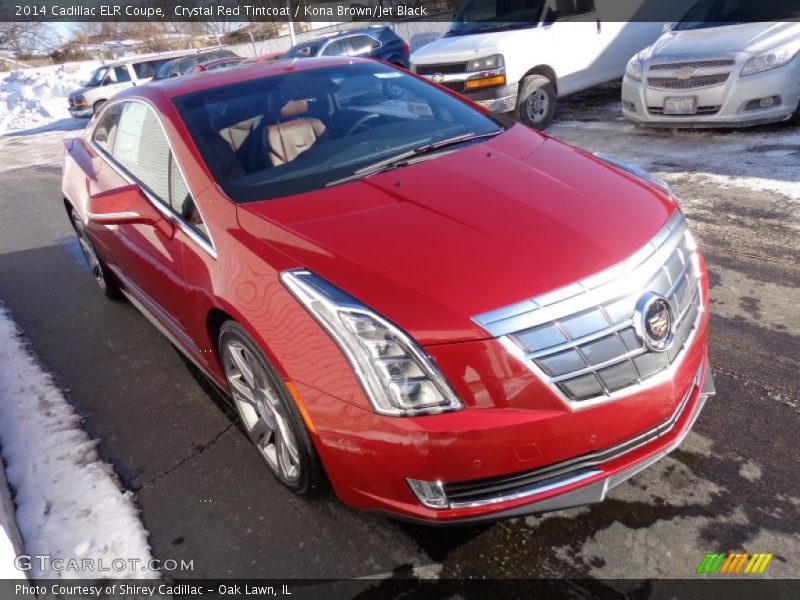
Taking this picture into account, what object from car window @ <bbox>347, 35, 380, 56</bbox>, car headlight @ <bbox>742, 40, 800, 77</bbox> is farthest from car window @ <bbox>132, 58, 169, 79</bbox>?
car headlight @ <bbox>742, 40, 800, 77</bbox>

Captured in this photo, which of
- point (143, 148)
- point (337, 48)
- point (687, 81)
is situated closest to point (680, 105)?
point (687, 81)

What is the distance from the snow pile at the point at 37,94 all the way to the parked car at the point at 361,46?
10704 millimetres

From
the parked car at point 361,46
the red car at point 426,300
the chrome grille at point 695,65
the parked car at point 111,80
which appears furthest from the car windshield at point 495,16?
the parked car at point 111,80

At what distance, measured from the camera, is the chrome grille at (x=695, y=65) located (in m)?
6.11

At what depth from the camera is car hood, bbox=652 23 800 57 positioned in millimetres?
6086

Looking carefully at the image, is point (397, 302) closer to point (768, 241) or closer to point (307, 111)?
point (307, 111)

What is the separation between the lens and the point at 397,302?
1872 mm

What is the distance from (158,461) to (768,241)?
407 cm

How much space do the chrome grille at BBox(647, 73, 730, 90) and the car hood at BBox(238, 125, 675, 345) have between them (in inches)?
176

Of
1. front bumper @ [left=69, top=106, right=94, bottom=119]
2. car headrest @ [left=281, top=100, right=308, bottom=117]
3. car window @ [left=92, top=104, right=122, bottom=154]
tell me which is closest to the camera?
car headrest @ [left=281, top=100, right=308, bottom=117]

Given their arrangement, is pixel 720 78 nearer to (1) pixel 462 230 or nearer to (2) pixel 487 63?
(2) pixel 487 63

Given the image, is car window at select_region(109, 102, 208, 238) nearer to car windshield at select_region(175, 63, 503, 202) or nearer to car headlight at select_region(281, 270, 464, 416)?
car windshield at select_region(175, 63, 503, 202)

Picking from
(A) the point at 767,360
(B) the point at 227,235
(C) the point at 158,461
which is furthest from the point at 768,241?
(C) the point at 158,461

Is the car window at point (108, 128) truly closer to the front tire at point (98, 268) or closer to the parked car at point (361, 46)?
the front tire at point (98, 268)
